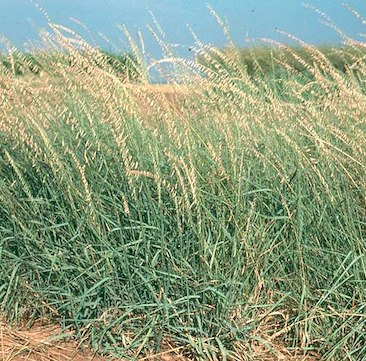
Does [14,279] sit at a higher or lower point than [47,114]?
lower

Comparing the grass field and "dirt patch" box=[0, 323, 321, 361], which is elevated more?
the grass field

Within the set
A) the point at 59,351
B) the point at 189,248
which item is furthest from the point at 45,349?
the point at 189,248

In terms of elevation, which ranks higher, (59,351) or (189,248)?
(189,248)

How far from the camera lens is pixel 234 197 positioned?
10.4 feet

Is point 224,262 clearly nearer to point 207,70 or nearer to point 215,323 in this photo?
point 215,323

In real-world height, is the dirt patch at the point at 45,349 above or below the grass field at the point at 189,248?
below

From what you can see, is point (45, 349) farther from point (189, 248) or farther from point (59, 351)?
point (189, 248)

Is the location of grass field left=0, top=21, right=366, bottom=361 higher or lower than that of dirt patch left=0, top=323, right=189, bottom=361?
higher

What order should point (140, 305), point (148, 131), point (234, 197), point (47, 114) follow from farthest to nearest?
point (47, 114)
point (148, 131)
point (234, 197)
point (140, 305)

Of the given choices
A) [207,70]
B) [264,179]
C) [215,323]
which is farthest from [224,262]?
[207,70]

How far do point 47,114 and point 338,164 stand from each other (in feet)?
5.07

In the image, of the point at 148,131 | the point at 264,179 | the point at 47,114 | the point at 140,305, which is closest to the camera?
the point at 140,305

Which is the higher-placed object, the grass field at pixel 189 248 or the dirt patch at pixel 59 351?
the grass field at pixel 189 248

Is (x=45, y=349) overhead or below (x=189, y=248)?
below
